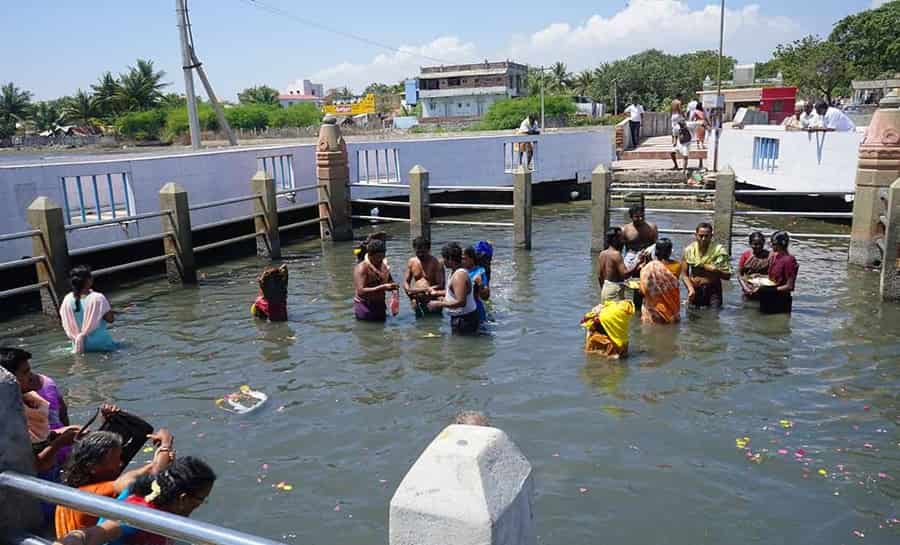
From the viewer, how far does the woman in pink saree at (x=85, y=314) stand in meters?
8.46

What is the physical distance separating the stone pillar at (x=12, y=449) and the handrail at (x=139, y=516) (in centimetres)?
31

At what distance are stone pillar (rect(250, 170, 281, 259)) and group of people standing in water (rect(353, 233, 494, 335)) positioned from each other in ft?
16.9

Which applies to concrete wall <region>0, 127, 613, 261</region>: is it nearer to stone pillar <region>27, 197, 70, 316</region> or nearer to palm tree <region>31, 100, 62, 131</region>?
stone pillar <region>27, 197, 70, 316</region>

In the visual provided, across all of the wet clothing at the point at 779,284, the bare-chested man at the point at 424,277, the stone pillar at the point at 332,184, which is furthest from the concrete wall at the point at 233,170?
the wet clothing at the point at 779,284

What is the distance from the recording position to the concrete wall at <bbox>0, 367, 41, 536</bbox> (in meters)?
2.99

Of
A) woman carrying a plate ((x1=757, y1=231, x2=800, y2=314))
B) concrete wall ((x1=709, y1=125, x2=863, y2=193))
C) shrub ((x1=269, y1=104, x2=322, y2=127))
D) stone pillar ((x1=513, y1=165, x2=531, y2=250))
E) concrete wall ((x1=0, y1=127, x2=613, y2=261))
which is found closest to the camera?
woman carrying a plate ((x1=757, y1=231, x2=800, y2=314))

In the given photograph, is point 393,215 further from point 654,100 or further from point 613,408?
point 654,100

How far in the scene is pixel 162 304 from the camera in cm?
1135

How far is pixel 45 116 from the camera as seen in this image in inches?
2963

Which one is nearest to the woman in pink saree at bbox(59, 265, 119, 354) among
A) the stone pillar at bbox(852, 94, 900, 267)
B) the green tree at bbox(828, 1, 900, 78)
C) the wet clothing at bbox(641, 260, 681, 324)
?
the wet clothing at bbox(641, 260, 681, 324)

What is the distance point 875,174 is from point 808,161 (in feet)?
19.4

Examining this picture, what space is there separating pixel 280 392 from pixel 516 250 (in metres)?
8.08

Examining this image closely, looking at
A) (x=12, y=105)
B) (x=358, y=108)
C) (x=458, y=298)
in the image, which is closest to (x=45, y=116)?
(x=12, y=105)

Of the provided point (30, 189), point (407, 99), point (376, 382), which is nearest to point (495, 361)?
point (376, 382)
